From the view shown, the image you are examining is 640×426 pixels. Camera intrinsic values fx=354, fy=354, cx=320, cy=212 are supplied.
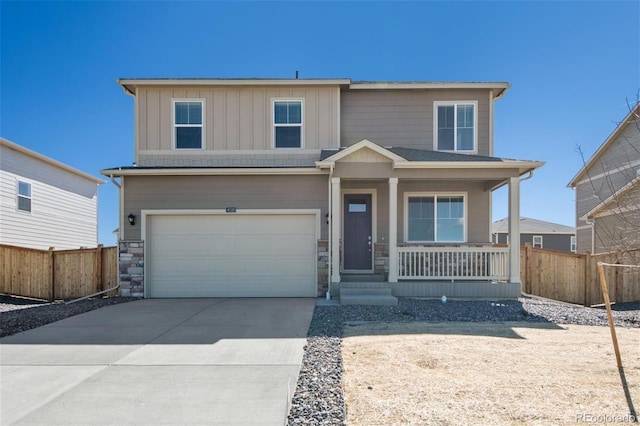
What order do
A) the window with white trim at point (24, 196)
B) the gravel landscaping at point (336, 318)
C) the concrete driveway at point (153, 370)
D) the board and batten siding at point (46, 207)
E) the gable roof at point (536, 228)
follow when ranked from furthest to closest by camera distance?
the gable roof at point (536, 228)
the window with white trim at point (24, 196)
the board and batten siding at point (46, 207)
the gravel landscaping at point (336, 318)
the concrete driveway at point (153, 370)

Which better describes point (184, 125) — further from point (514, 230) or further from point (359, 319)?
point (514, 230)

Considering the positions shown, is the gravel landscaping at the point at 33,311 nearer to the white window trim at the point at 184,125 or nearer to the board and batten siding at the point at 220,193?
the board and batten siding at the point at 220,193

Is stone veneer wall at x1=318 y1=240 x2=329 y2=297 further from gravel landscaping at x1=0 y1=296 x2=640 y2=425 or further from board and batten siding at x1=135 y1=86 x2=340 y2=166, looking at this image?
board and batten siding at x1=135 y1=86 x2=340 y2=166

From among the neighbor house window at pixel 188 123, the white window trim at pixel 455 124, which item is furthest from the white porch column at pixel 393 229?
the neighbor house window at pixel 188 123

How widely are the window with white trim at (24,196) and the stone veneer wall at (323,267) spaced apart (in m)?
11.5

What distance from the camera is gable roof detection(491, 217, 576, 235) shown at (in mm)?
21922

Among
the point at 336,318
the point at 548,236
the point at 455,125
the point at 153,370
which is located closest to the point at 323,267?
the point at 336,318

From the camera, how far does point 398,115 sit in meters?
10.2

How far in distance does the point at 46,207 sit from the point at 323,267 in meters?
12.2

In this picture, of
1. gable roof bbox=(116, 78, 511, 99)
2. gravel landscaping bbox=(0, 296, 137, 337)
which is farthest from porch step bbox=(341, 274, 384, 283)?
gravel landscaping bbox=(0, 296, 137, 337)

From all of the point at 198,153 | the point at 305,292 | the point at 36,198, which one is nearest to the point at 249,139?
the point at 198,153

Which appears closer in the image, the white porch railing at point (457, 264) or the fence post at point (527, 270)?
the white porch railing at point (457, 264)

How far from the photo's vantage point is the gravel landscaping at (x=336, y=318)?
332cm

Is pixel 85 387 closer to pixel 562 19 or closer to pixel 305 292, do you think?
pixel 305 292
